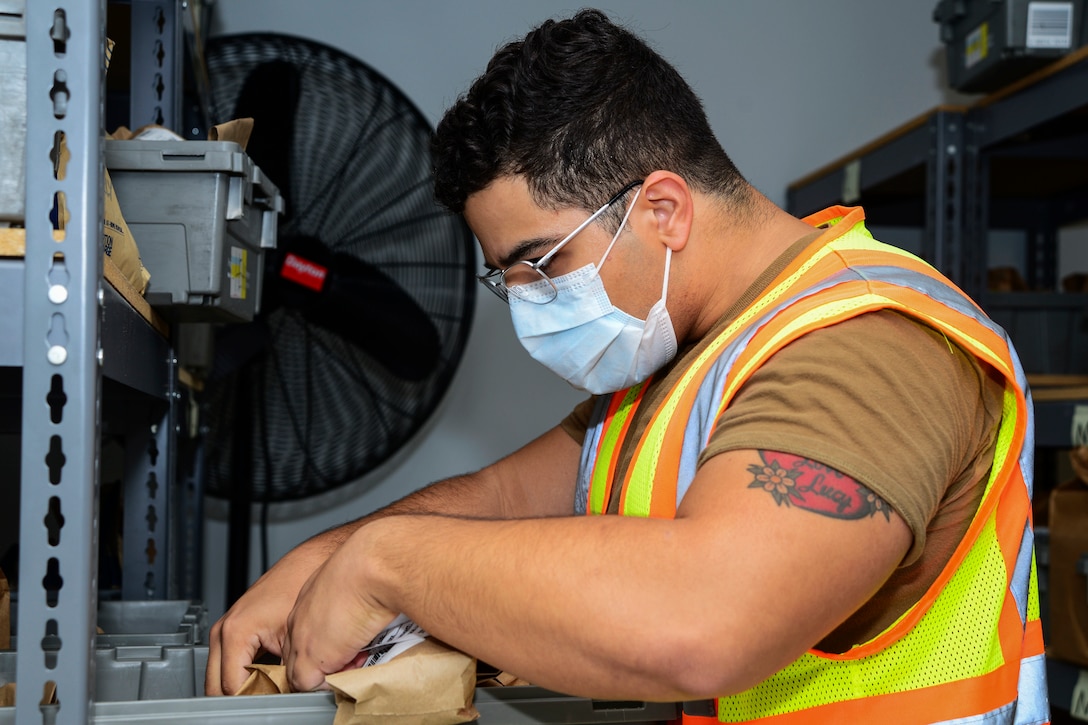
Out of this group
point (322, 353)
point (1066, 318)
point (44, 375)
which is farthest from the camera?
point (1066, 318)

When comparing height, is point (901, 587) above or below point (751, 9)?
below

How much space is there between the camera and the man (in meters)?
0.69

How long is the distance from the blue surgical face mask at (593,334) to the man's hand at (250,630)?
358 mm

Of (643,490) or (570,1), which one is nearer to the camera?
(643,490)

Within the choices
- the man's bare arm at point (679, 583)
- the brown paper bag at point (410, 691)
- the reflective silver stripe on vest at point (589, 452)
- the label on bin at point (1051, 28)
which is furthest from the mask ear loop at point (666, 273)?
the label on bin at point (1051, 28)

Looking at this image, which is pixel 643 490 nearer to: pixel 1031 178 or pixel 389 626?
pixel 389 626

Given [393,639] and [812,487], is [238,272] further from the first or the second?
[812,487]

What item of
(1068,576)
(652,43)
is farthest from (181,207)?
(652,43)

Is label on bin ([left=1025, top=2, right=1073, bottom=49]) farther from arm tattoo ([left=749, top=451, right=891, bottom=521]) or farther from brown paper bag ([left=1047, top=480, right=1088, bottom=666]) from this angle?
arm tattoo ([left=749, top=451, right=891, bottom=521])

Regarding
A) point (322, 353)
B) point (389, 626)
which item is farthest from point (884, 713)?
point (322, 353)

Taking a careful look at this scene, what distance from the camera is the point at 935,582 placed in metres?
0.86

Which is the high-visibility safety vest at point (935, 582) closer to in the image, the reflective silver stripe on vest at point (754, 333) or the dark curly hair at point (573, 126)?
the reflective silver stripe on vest at point (754, 333)

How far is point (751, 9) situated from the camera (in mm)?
2904

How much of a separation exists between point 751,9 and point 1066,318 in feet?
3.94
